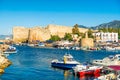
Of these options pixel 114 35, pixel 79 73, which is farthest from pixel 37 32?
pixel 79 73

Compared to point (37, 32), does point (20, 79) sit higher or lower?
lower

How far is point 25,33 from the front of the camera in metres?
A: 103

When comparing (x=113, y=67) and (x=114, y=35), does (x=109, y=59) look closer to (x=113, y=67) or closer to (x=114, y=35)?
(x=113, y=67)

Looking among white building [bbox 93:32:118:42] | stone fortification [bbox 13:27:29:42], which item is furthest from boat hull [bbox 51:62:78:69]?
stone fortification [bbox 13:27:29:42]

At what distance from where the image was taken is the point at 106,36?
102 metres

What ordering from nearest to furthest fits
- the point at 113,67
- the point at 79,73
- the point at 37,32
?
the point at 79,73 → the point at 113,67 → the point at 37,32

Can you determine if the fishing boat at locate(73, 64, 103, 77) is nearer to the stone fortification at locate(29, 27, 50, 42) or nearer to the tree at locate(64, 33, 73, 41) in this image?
the tree at locate(64, 33, 73, 41)

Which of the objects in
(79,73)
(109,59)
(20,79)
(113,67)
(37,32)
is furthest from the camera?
(37,32)

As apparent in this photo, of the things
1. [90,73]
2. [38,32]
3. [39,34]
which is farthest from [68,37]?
[90,73]

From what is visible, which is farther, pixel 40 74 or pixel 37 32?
pixel 37 32

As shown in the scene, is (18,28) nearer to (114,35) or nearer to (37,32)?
(37,32)

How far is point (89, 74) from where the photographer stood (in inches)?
1186

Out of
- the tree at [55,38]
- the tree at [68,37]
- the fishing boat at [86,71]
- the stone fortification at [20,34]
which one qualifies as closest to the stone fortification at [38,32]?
the stone fortification at [20,34]

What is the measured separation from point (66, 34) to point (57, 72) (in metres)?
68.3
